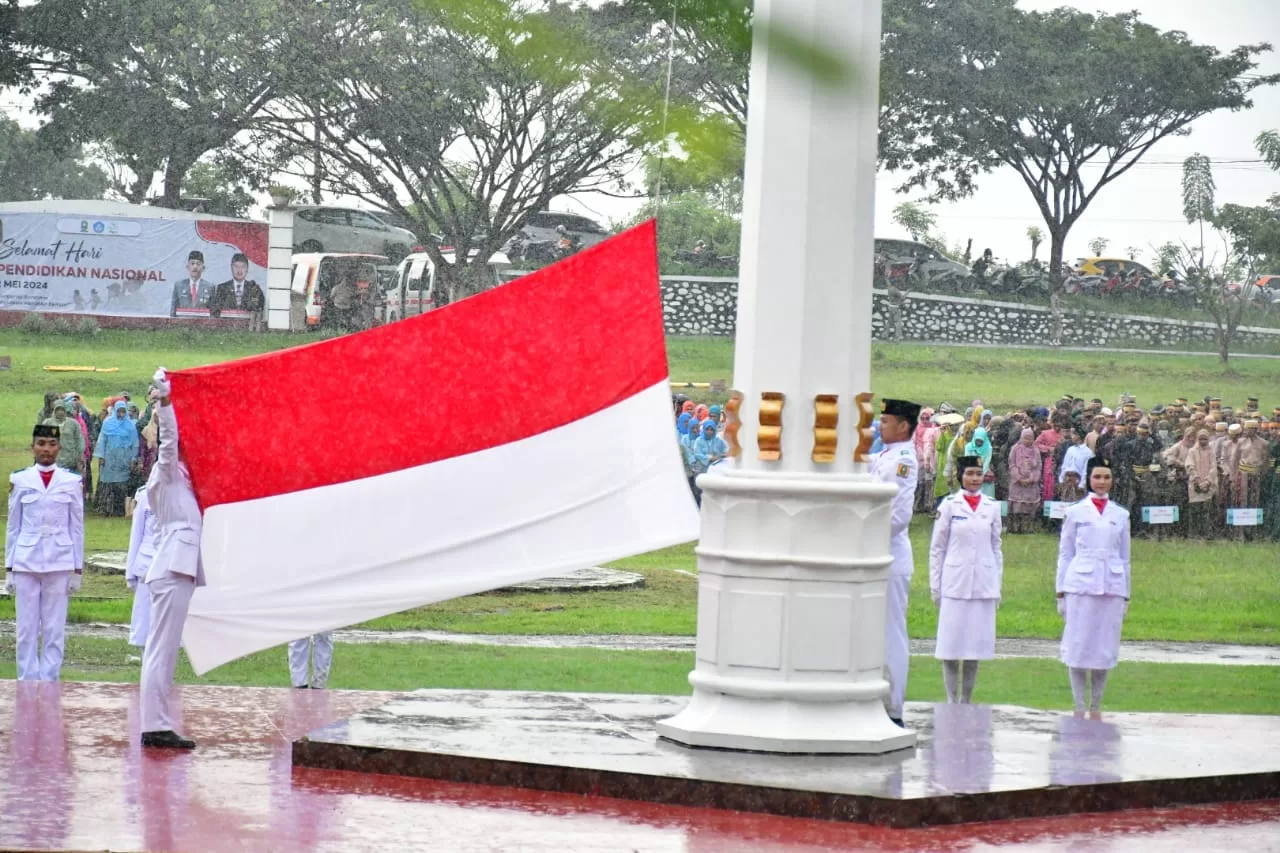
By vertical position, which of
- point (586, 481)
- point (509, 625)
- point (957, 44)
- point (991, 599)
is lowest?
point (509, 625)

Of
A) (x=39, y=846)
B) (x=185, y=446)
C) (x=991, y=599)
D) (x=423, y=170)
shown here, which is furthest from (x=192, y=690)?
(x=423, y=170)

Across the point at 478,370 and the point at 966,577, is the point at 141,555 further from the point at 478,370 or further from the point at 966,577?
the point at 966,577

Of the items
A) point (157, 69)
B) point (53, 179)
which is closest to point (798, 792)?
point (157, 69)

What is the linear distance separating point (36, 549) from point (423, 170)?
26.2 ft

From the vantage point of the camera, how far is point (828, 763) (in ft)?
21.3

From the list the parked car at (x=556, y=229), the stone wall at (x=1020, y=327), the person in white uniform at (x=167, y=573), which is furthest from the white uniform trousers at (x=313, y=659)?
the stone wall at (x=1020, y=327)

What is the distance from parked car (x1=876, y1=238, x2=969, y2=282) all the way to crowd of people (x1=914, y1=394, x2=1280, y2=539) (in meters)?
4.21

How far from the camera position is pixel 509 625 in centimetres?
1723

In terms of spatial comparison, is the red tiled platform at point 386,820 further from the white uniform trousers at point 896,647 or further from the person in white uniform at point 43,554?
the person in white uniform at point 43,554

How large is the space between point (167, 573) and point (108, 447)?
14446 millimetres

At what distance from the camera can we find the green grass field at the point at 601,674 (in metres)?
12.3

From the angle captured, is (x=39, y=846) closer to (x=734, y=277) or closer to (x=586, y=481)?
(x=586, y=481)

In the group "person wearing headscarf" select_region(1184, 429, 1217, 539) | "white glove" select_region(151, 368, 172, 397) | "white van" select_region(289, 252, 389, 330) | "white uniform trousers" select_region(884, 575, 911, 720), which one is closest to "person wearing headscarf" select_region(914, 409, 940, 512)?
"person wearing headscarf" select_region(1184, 429, 1217, 539)

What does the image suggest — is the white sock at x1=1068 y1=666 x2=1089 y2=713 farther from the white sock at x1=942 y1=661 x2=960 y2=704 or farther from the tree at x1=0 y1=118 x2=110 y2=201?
the tree at x1=0 y1=118 x2=110 y2=201
